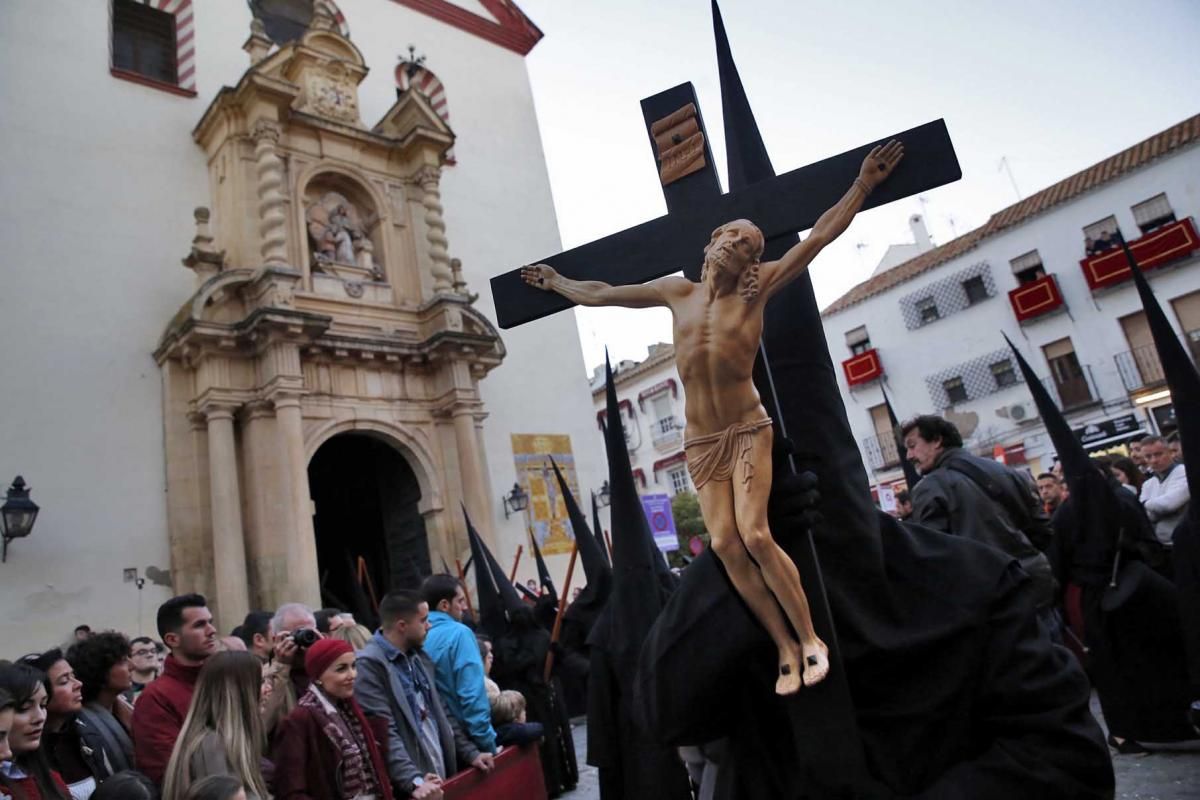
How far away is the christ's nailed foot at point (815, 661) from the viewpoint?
1.43 meters

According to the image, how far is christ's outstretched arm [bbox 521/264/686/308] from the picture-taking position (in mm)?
1859

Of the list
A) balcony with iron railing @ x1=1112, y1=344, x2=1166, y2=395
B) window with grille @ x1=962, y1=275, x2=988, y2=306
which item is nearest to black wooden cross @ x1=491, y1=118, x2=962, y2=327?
balcony with iron railing @ x1=1112, y1=344, x2=1166, y2=395

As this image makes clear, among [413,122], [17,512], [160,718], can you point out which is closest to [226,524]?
[17,512]

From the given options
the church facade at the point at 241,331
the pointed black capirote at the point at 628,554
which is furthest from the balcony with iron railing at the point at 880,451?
the pointed black capirote at the point at 628,554

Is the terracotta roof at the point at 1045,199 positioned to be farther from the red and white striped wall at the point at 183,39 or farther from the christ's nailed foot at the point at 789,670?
the christ's nailed foot at the point at 789,670

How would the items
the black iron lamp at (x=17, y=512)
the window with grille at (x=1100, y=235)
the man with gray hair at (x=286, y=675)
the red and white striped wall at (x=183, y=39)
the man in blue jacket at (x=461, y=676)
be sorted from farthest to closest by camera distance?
the window with grille at (x=1100, y=235)
the red and white striped wall at (x=183, y=39)
the black iron lamp at (x=17, y=512)
the man in blue jacket at (x=461, y=676)
the man with gray hair at (x=286, y=675)

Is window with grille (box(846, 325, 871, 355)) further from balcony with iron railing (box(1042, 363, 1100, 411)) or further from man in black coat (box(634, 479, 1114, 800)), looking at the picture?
man in black coat (box(634, 479, 1114, 800))

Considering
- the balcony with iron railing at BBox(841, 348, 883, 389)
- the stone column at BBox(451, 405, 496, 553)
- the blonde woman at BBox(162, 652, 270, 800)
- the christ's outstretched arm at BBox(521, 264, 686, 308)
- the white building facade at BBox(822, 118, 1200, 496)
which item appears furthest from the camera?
the balcony with iron railing at BBox(841, 348, 883, 389)

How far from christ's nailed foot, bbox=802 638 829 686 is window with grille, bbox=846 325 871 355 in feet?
87.7

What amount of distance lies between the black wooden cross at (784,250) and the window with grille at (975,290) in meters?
→ 24.5

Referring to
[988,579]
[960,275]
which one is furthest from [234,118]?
[960,275]

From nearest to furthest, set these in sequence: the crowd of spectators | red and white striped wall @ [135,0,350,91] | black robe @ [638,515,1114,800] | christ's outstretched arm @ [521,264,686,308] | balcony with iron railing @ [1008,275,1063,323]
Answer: black robe @ [638,515,1114,800], christ's outstretched arm @ [521,264,686,308], the crowd of spectators, red and white striped wall @ [135,0,350,91], balcony with iron railing @ [1008,275,1063,323]

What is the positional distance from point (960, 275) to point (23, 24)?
75.8 ft

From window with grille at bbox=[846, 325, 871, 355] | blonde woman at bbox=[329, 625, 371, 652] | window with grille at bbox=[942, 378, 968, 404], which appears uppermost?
window with grille at bbox=[846, 325, 871, 355]
